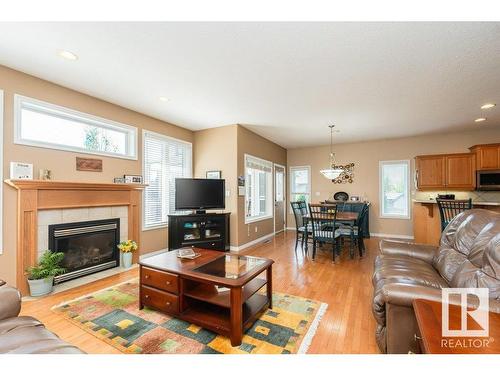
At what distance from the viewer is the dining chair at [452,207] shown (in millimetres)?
3516

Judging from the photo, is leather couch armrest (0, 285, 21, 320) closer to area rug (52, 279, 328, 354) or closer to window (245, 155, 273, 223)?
area rug (52, 279, 328, 354)

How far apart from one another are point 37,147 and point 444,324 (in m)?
4.14

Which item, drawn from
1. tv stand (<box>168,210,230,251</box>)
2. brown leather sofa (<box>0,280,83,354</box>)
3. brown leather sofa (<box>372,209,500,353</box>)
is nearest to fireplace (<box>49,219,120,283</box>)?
tv stand (<box>168,210,230,251</box>)

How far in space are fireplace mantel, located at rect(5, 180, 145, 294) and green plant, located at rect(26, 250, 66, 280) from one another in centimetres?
10

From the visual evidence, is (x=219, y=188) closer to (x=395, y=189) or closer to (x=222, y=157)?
(x=222, y=157)

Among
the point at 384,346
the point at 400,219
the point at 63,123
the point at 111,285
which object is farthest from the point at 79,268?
the point at 400,219

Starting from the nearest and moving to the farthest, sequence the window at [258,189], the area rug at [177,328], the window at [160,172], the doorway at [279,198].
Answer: the area rug at [177,328], the window at [160,172], the window at [258,189], the doorway at [279,198]

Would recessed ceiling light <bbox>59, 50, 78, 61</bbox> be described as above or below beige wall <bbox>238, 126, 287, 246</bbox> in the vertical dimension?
above

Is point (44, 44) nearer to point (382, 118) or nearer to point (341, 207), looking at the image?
point (382, 118)

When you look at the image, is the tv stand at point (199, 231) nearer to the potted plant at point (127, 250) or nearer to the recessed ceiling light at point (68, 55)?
the potted plant at point (127, 250)

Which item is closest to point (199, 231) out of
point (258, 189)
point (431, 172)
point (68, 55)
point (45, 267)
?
point (258, 189)

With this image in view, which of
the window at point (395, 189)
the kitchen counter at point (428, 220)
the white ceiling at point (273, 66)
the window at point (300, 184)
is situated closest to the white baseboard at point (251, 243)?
the window at point (300, 184)

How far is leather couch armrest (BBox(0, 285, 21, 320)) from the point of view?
1341 millimetres

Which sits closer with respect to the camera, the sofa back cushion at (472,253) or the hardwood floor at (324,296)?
the sofa back cushion at (472,253)
